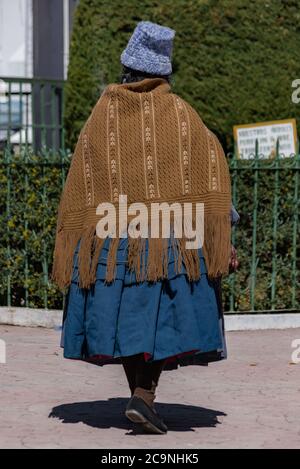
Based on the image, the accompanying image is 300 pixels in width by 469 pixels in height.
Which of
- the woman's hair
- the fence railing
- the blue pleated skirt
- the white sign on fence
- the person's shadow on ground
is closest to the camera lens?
the blue pleated skirt

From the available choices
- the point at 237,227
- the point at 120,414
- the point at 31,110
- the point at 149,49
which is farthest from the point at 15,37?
the point at 149,49

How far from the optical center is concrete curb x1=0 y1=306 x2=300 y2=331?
8.81 metres

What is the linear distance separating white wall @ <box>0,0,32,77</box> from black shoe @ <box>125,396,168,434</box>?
813cm

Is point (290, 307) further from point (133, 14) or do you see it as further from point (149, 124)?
point (149, 124)

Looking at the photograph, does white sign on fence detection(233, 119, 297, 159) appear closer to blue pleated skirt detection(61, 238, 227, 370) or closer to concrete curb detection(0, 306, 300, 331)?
concrete curb detection(0, 306, 300, 331)

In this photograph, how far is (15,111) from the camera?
12.5 metres

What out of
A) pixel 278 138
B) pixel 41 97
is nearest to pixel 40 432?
pixel 278 138

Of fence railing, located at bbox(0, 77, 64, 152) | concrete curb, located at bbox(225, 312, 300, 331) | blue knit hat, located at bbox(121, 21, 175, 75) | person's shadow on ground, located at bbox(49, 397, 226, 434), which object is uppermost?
fence railing, located at bbox(0, 77, 64, 152)

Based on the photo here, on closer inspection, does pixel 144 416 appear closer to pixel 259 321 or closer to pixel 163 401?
pixel 163 401

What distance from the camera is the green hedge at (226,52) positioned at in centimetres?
944

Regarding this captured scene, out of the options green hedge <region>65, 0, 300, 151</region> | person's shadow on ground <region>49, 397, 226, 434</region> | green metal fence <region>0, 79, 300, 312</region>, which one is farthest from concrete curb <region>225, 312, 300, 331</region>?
person's shadow on ground <region>49, 397, 226, 434</region>

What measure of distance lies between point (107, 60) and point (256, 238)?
2.03 meters

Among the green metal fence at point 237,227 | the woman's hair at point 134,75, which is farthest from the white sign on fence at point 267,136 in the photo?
the woman's hair at point 134,75

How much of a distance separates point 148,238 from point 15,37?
8.08m
